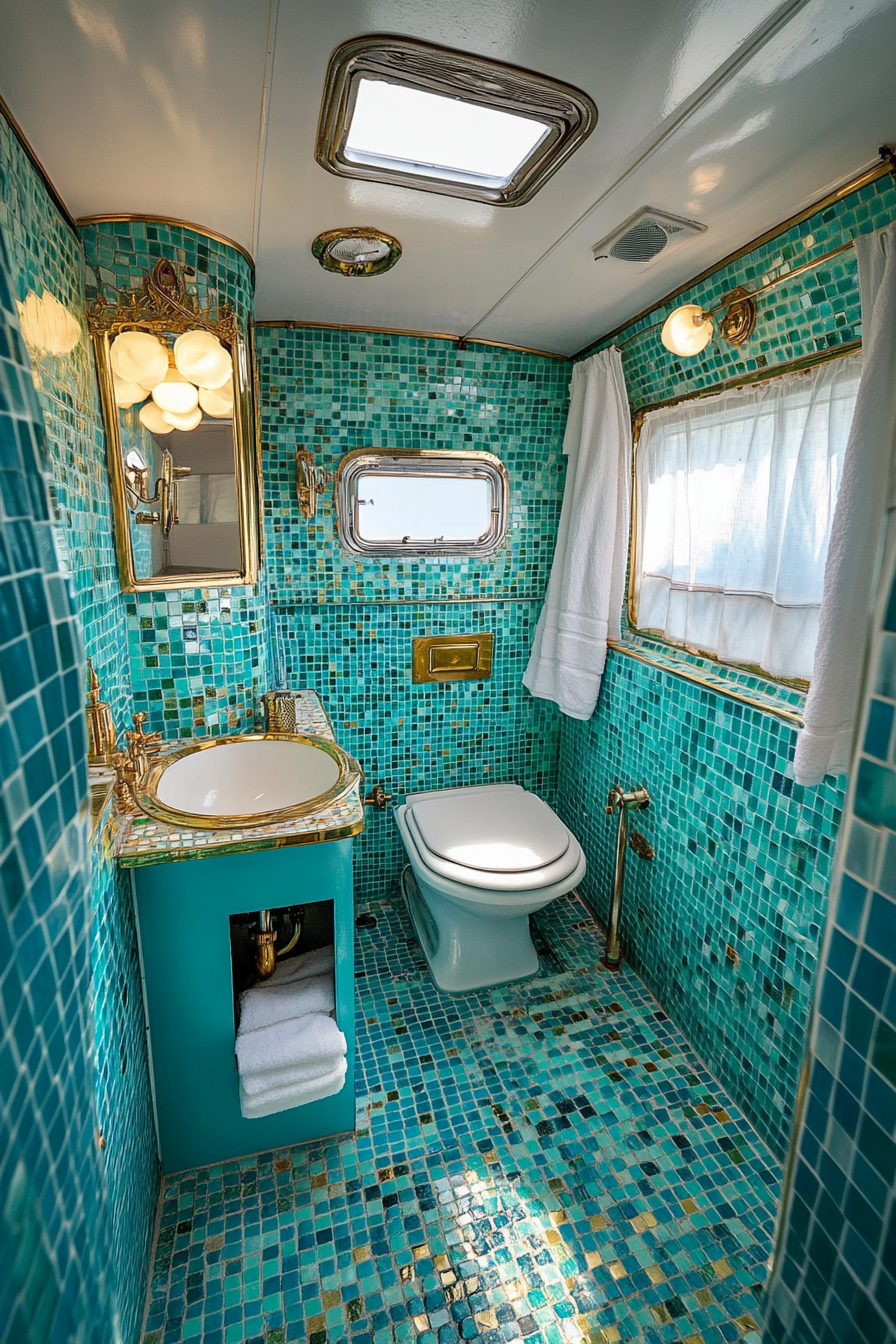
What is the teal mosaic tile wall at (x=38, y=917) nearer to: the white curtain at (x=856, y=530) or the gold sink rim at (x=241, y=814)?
the gold sink rim at (x=241, y=814)

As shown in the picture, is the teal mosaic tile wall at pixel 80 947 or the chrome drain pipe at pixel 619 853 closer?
the teal mosaic tile wall at pixel 80 947

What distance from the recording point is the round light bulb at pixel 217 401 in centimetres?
159

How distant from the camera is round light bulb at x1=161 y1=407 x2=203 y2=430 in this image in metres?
1.56

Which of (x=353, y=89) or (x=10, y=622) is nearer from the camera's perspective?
(x=10, y=622)

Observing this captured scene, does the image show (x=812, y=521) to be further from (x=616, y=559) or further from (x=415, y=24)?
(x=415, y=24)

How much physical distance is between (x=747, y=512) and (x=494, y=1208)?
1.75 meters

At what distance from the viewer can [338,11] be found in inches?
33.1

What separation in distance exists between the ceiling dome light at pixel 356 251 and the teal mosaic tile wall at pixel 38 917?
137 cm

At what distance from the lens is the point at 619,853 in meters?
2.01

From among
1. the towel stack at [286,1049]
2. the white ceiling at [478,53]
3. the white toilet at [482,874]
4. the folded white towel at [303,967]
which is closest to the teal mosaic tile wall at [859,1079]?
the white ceiling at [478,53]

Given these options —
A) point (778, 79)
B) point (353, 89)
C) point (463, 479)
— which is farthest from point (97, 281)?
point (778, 79)

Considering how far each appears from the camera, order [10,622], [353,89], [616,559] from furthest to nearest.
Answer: [616,559] → [353,89] → [10,622]

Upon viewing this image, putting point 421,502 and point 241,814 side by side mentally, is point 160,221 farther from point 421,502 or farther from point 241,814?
point 241,814

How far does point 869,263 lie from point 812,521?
0.50 m
